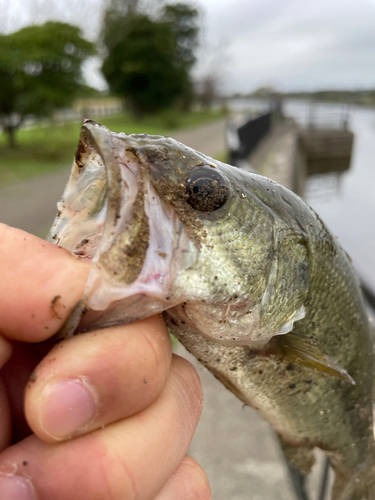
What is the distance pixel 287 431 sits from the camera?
1.71 meters

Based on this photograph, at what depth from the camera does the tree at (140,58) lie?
32.2m

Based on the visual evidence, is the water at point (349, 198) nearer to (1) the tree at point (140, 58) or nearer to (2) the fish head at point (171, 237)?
(2) the fish head at point (171, 237)

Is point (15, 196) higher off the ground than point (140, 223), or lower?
lower

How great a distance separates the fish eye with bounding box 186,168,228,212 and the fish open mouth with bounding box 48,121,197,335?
0.08 m

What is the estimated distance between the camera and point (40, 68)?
13578mm

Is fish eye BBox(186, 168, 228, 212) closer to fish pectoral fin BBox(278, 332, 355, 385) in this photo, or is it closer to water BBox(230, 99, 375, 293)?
fish pectoral fin BBox(278, 332, 355, 385)

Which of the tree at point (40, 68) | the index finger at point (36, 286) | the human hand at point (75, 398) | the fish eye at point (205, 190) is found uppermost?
the tree at point (40, 68)

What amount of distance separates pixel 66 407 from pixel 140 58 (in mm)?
35839

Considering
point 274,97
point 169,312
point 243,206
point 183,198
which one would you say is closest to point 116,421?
point 169,312

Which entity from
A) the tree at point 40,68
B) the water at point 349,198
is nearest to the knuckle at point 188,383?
the water at point 349,198

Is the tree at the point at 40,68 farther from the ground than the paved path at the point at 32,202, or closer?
farther from the ground

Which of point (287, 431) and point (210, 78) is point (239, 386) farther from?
point (210, 78)

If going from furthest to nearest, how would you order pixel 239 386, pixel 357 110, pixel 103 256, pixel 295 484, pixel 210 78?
pixel 357 110 < pixel 210 78 < pixel 295 484 < pixel 239 386 < pixel 103 256

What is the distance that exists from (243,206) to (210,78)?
57.5 meters
